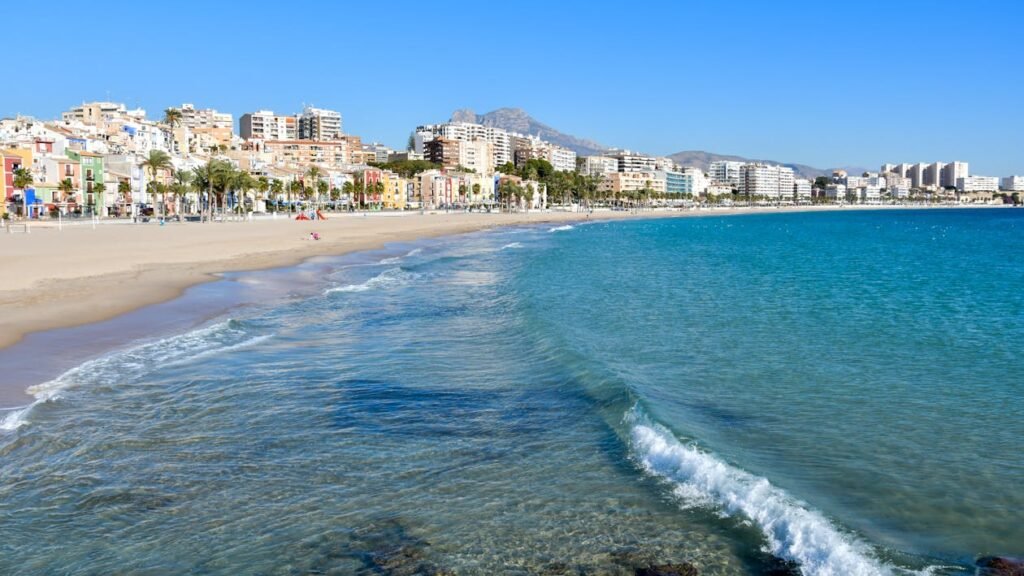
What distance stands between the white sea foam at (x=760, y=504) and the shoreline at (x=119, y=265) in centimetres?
831

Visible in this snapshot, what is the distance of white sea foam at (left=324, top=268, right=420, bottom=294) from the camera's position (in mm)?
25533

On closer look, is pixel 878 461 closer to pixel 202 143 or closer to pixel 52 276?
pixel 52 276

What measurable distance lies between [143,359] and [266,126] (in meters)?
191

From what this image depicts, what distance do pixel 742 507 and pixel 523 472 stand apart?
213 centimetres

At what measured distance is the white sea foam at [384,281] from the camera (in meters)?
25.5

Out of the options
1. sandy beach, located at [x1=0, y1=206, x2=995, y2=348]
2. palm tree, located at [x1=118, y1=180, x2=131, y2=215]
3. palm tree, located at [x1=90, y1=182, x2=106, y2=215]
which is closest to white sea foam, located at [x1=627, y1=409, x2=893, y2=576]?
sandy beach, located at [x1=0, y1=206, x2=995, y2=348]

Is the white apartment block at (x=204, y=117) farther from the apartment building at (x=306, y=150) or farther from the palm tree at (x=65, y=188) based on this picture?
the palm tree at (x=65, y=188)

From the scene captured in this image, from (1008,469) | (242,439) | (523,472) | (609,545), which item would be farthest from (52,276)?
(1008,469)

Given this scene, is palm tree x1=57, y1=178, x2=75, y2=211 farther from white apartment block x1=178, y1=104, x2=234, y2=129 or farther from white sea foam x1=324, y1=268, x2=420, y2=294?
white apartment block x1=178, y1=104, x2=234, y2=129

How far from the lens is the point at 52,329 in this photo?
16250 mm

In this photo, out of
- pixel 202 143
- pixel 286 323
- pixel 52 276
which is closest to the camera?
pixel 286 323

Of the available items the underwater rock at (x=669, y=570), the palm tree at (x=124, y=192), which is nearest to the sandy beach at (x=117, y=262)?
the underwater rock at (x=669, y=570)

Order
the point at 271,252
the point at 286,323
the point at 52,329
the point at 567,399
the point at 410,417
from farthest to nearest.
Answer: the point at 271,252
the point at 286,323
the point at 52,329
the point at 567,399
the point at 410,417

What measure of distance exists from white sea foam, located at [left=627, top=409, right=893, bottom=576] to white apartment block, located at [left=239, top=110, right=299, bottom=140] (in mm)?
193169
